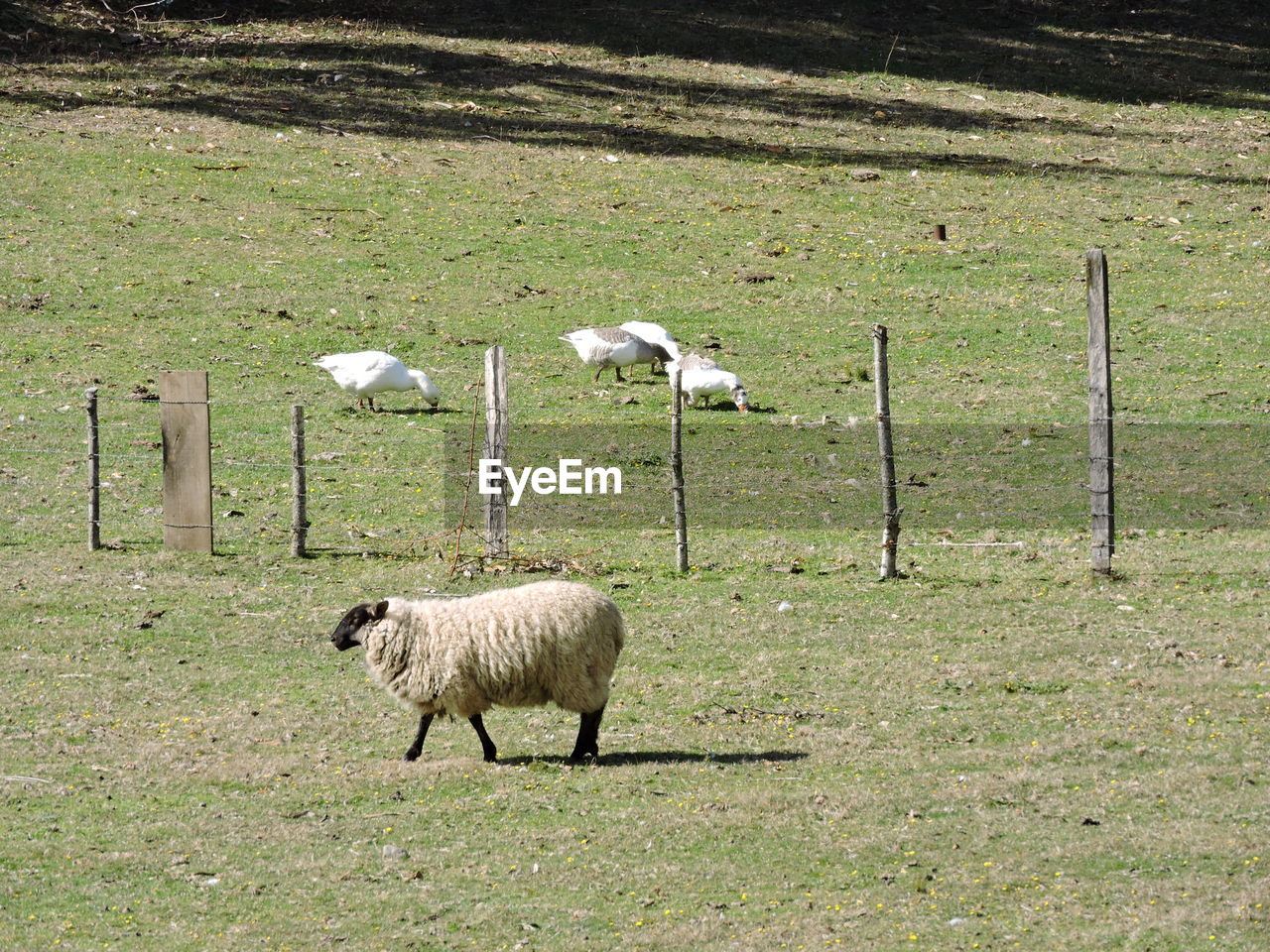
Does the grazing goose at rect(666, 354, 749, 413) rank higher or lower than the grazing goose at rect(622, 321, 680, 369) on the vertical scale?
lower

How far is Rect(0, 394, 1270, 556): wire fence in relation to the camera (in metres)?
18.2

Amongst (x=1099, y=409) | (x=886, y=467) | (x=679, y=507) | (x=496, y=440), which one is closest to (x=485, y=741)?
(x=679, y=507)

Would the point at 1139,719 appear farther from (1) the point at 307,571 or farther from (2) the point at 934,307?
(2) the point at 934,307

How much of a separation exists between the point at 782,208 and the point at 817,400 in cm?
1107

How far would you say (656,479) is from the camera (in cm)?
1981

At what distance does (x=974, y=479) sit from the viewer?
19797 millimetres

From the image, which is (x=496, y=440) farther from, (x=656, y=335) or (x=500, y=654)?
(x=656, y=335)

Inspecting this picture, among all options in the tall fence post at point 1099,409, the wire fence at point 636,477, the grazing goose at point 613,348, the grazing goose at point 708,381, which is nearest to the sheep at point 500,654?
the wire fence at point 636,477

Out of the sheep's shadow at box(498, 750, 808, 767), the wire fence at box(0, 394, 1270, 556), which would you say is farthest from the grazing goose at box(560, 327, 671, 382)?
the sheep's shadow at box(498, 750, 808, 767)

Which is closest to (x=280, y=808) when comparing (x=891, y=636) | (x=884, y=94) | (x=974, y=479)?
(x=891, y=636)

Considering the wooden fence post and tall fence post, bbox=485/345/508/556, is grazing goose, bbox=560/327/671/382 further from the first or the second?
the wooden fence post

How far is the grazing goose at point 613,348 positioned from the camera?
76.7ft

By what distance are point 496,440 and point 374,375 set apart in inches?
203

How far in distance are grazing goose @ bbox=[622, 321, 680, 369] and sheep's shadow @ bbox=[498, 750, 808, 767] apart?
13.0 metres
